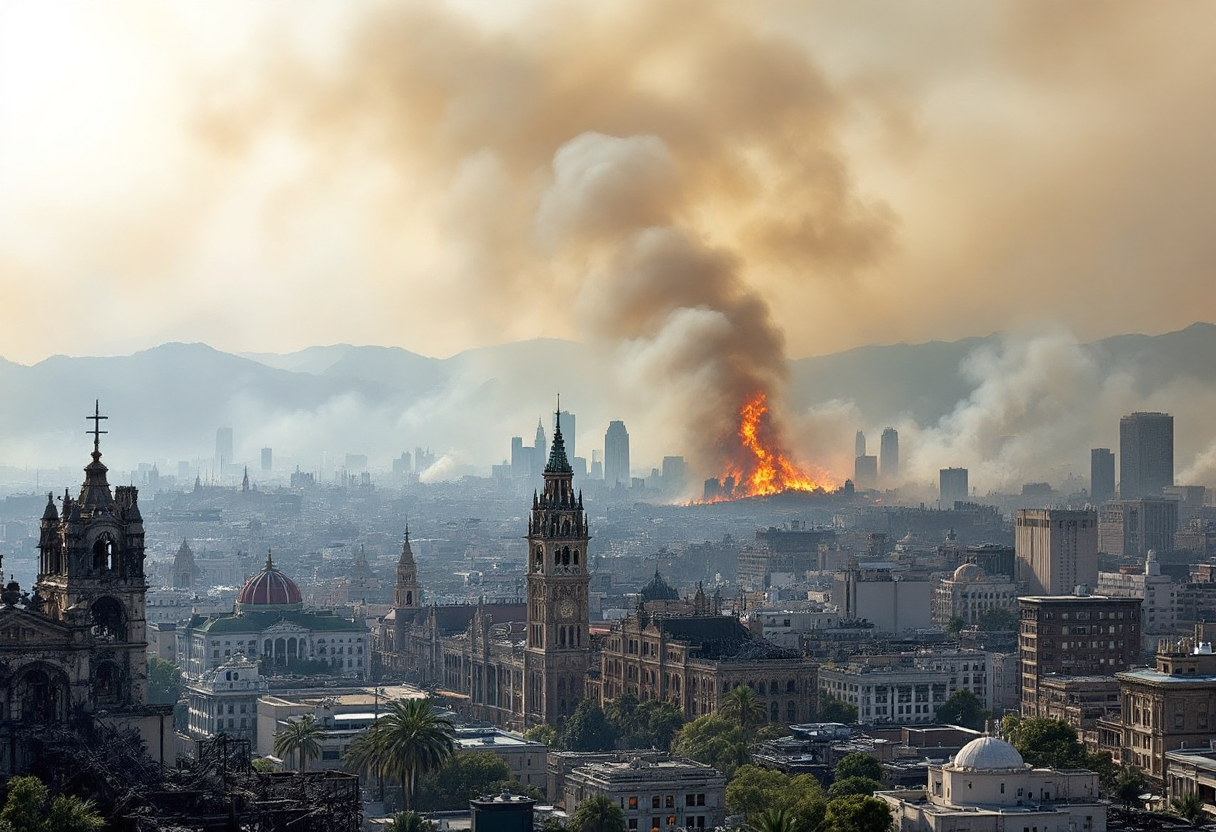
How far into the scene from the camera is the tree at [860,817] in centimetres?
7781

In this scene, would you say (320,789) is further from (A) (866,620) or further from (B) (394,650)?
(A) (866,620)

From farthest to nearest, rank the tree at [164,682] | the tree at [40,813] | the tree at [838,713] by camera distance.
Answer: the tree at [164,682]
the tree at [838,713]
the tree at [40,813]

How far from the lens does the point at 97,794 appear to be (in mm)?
68750

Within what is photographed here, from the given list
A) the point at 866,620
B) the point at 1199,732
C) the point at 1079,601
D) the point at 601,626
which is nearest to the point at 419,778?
the point at 1199,732

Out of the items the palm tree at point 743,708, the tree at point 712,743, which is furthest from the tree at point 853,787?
the palm tree at point 743,708

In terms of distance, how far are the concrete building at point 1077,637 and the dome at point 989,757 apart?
214 feet

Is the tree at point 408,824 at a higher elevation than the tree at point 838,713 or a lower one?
lower

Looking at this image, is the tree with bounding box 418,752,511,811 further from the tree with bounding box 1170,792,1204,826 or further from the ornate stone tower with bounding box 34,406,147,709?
the tree with bounding box 1170,792,1204,826

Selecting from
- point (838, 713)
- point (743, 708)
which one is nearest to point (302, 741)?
point (743, 708)

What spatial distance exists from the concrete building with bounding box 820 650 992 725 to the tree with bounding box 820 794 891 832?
57.6 metres

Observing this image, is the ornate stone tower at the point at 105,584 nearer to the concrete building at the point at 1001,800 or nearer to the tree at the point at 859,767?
the concrete building at the point at 1001,800

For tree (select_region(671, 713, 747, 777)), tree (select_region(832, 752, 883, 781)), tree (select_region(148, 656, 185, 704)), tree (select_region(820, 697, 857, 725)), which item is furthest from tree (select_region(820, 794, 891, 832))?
tree (select_region(148, 656, 185, 704))

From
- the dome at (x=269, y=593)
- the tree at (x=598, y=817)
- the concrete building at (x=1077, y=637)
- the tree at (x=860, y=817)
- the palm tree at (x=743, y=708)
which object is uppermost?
the dome at (x=269, y=593)

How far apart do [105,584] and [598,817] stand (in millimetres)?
19978
